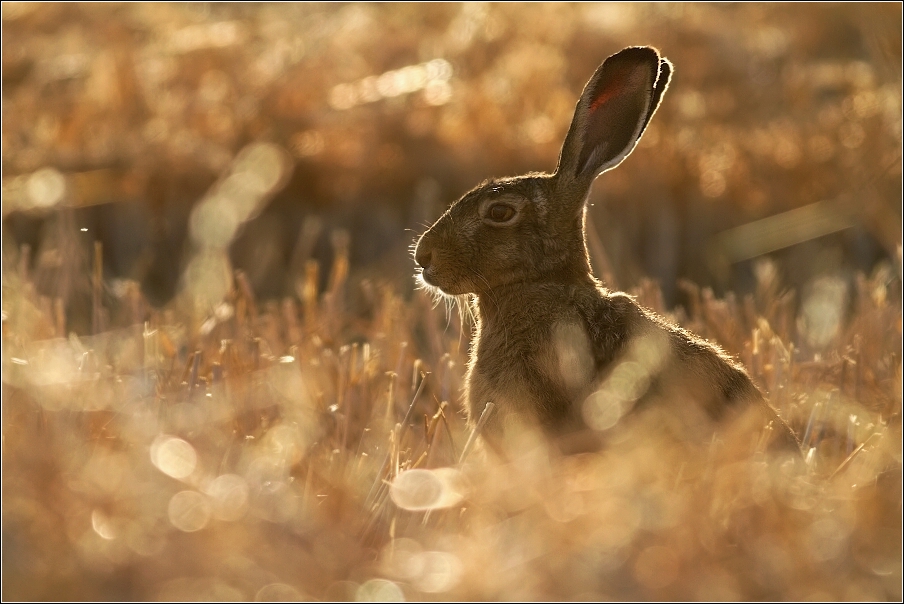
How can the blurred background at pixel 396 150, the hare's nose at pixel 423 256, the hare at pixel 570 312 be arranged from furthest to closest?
1. the blurred background at pixel 396 150
2. the hare's nose at pixel 423 256
3. the hare at pixel 570 312

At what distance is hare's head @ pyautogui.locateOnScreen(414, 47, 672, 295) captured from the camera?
3.49m

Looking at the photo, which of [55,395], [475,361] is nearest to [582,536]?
[55,395]

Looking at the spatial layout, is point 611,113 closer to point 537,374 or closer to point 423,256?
point 423,256

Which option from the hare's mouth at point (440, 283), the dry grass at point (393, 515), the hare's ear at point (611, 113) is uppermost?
the hare's ear at point (611, 113)

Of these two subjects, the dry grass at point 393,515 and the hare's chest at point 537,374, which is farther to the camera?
the hare's chest at point 537,374

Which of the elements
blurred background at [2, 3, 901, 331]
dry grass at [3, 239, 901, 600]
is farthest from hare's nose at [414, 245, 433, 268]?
blurred background at [2, 3, 901, 331]

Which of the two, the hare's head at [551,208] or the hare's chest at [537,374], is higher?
the hare's head at [551,208]

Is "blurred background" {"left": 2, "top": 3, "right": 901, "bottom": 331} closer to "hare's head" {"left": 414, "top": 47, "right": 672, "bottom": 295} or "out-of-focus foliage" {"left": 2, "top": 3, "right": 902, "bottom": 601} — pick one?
"out-of-focus foliage" {"left": 2, "top": 3, "right": 902, "bottom": 601}

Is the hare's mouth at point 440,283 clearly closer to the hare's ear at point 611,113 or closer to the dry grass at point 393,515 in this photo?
the hare's ear at point 611,113

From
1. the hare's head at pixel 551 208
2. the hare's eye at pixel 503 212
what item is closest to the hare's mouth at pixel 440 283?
the hare's head at pixel 551 208

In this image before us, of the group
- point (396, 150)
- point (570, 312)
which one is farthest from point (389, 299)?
point (396, 150)

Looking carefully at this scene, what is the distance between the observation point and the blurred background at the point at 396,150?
8086mm

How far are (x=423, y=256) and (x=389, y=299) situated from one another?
3.63 ft

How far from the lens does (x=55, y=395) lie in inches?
98.4
